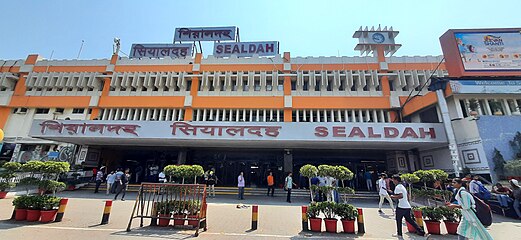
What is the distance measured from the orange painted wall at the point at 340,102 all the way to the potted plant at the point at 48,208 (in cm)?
1596

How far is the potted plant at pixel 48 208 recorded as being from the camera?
6.58 metres

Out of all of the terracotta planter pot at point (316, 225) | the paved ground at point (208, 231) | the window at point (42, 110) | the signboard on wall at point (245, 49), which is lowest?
the paved ground at point (208, 231)

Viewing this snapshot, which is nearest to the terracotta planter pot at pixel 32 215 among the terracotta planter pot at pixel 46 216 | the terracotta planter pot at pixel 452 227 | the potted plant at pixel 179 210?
the terracotta planter pot at pixel 46 216

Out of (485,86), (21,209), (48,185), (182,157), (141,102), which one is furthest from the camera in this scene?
(141,102)

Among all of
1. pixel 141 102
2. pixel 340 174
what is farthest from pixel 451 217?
pixel 141 102

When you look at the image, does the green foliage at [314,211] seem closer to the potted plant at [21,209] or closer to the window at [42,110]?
the potted plant at [21,209]

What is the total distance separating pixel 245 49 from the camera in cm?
2272

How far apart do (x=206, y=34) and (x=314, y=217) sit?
21888 millimetres

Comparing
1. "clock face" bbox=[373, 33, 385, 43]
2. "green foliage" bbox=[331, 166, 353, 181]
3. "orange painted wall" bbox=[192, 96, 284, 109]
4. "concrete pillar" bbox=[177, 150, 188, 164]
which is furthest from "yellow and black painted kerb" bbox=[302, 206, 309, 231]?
"clock face" bbox=[373, 33, 385, 43]

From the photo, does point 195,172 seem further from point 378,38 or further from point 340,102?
point 378,38

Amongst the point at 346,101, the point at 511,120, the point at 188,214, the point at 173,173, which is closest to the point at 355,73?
the point at 346,101

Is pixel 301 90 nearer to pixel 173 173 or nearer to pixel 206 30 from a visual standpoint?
pixel 206 30

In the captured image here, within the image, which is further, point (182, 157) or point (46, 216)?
point (182, 157)

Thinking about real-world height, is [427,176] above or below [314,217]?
above
